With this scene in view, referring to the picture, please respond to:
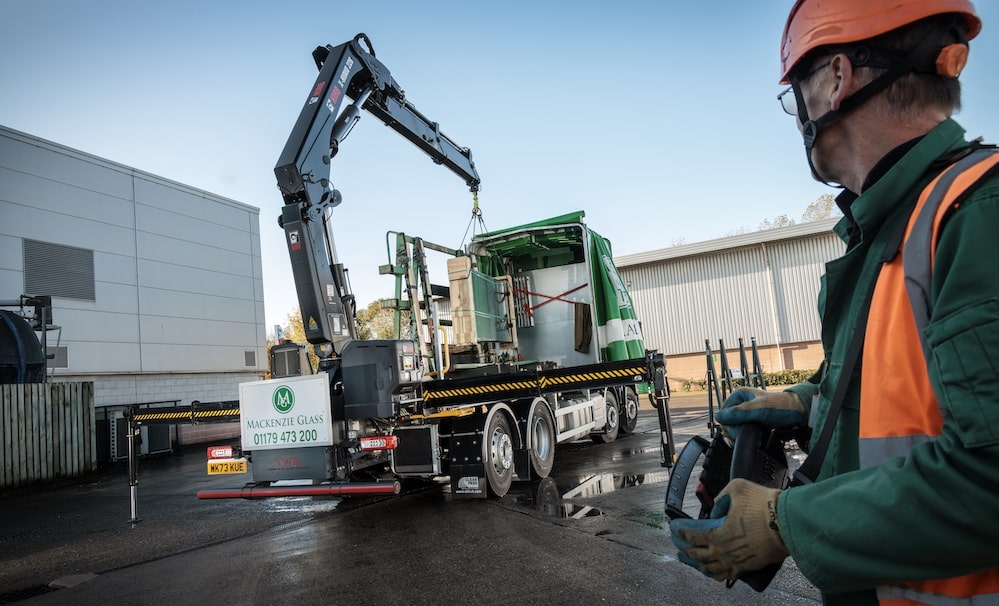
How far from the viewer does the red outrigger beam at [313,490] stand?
19.0 ft

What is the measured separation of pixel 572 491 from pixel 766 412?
19.9 feet

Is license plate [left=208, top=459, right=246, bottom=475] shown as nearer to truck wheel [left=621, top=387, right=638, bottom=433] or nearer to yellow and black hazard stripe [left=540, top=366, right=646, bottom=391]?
yellow and black hazard stripe [left=540, top=366, right=646, bottom=391]

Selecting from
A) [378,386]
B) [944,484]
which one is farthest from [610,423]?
[944,484]

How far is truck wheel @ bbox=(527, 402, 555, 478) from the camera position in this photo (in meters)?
8.13

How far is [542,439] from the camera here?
8.52 metres

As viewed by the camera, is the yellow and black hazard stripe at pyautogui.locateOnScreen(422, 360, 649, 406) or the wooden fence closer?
the yellow and black hazard stripe at pyautogui.locateOnScreen(422, 360, 649, 406)

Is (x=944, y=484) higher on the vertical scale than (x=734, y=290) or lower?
lower

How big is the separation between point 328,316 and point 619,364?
3.37 metres

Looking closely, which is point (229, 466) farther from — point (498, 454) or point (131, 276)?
point (131, 276)

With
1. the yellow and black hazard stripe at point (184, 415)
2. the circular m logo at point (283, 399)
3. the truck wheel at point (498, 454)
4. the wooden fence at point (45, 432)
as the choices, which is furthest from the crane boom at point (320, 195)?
the wooden fence at point (45, 432)

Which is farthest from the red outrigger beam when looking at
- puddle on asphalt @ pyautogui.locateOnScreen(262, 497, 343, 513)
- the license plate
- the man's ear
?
the man's ear

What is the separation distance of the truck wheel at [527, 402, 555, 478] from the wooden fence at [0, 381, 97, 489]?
36.8ft

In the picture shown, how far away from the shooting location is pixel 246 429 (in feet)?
21.9

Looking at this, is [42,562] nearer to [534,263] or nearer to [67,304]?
[534,263]
